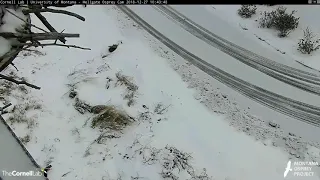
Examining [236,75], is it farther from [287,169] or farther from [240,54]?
[287,169]

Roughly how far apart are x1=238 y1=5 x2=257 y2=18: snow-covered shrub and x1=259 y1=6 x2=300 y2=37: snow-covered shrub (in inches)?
17.8

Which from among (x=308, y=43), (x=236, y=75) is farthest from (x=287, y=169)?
(x=308, y=43)

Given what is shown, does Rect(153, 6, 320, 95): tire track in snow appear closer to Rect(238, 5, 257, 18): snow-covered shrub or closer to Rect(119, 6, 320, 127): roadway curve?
Rect(119, 6, 320, 127): roadway curve

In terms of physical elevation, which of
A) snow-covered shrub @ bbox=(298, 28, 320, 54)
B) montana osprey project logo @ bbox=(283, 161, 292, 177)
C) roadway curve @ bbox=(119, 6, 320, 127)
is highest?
snow-covered shrub @ bbox=(298, 28, 320, 54)

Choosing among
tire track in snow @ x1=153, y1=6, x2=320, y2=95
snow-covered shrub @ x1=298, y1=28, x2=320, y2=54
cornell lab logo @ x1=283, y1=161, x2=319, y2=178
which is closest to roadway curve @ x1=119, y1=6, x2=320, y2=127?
tire track in snow @ x1=153, y1=6, x2=320, y2=95

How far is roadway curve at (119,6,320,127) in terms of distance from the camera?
9.20 metres

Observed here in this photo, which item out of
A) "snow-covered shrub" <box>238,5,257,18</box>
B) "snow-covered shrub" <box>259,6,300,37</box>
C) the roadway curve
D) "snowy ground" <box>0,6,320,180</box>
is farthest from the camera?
"snow-covered shrub" <box>238,5,257,18</box>

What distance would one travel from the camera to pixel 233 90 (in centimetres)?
985

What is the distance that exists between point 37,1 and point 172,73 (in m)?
8.29

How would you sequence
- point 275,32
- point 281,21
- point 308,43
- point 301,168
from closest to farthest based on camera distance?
point 301,168 → point 308,43 → point 281,21 → point 275,32

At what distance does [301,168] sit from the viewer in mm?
7535

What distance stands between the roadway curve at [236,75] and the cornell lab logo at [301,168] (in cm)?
146

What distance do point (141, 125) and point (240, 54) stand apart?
429cm

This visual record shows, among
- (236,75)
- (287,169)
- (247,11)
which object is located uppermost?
(247,11)
